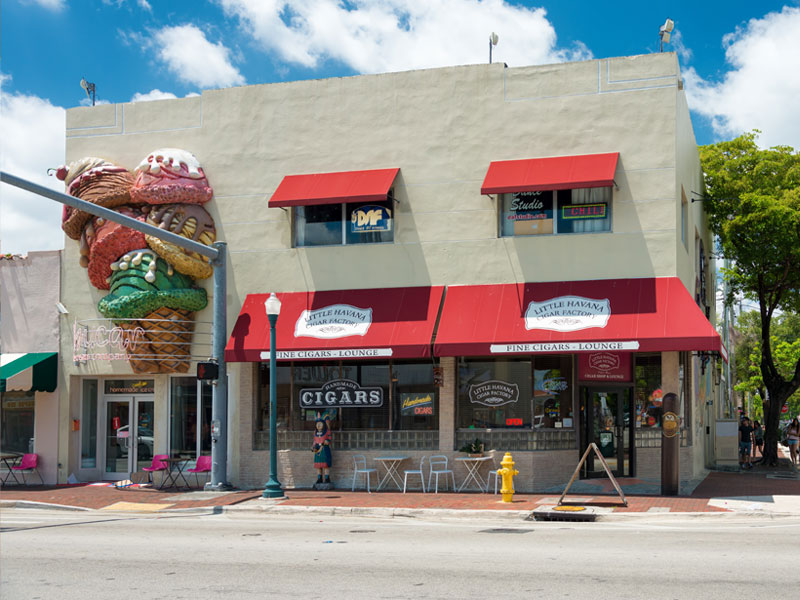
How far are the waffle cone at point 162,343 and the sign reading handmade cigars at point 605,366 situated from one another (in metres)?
9.12

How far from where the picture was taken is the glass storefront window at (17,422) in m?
22.2

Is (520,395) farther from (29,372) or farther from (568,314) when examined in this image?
(29,372)

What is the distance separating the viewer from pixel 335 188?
20.1 meters

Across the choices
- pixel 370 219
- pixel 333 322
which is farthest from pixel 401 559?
pixel 370 219

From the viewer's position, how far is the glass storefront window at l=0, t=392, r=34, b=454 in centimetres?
2220

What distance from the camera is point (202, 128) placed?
21.7 metres

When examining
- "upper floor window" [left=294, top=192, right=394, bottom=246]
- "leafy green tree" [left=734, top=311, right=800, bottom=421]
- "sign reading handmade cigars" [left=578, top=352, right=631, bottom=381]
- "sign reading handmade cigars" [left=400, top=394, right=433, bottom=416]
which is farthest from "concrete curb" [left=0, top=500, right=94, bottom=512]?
"leafy green tree" [left=734, top=311, right=800, bottom=421]

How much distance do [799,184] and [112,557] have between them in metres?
24.0

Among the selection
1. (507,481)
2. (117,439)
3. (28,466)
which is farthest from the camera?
(117,439)

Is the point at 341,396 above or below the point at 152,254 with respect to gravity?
below

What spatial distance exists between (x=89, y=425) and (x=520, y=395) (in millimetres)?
10843

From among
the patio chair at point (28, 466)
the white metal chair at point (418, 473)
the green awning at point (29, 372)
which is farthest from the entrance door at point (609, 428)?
the patio chair at point (28, 466)

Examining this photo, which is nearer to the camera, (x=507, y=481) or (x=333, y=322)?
(x=507, y=481)

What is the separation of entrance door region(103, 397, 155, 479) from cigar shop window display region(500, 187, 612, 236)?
9.83 meters
